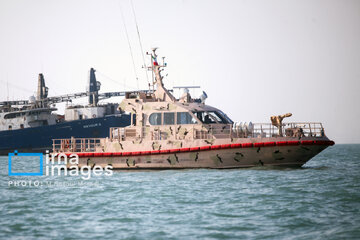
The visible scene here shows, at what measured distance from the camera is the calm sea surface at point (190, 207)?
9.55 metres

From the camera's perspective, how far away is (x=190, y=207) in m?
11.8

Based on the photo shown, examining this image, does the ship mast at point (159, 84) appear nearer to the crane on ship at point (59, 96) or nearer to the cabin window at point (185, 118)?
the cabin window at point (185, 118)

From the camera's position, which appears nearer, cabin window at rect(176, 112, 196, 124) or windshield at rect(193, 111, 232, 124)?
cabin window at rect(176, 112, 196, 124)

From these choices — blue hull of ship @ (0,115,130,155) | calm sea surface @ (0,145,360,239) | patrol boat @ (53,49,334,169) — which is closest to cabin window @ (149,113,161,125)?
patrol boat @ (53,49,334,169)

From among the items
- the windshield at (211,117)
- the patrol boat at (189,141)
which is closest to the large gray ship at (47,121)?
the patrol boat at (189,141)

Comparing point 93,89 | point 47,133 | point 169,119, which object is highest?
point 93,89

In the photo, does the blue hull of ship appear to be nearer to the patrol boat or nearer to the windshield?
the patrol boat

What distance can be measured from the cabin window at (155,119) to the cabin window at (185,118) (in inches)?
35.6

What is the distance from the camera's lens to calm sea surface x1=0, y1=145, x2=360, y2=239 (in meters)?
9.55

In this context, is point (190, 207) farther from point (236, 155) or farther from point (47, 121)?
point (47, 121)

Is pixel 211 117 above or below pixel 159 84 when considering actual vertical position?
below

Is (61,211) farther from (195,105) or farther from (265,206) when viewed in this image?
(195,105)

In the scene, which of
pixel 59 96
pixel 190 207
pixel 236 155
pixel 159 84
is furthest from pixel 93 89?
pixel 190 207

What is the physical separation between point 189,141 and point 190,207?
7022 millimetres
